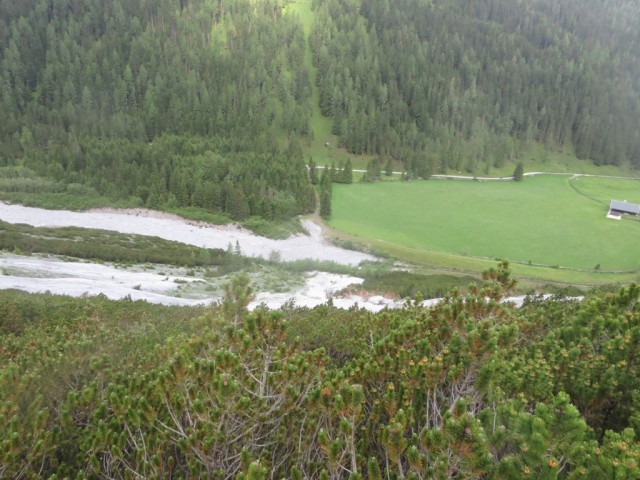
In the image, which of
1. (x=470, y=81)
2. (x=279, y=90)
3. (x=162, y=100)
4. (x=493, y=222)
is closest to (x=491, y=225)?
(x=493, y=222)

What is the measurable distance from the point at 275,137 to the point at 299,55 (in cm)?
4310

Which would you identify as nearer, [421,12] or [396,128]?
[396,128]

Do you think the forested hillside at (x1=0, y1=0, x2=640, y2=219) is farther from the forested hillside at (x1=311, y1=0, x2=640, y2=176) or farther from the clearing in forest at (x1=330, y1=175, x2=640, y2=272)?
the clearing in forest at (x1=330, y1=175, x2=640, y2=272)

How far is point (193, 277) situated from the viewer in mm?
45062

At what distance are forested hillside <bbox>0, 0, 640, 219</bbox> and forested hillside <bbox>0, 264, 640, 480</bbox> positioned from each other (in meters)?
63.0

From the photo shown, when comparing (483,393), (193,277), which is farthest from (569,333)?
(193,277)

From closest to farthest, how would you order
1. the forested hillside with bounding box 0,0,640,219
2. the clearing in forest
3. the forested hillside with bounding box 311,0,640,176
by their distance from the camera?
the clearing in forest, the forested hillside with bounding box 0,0,640,219, the forested hillside with bounding box 311,0,640,176

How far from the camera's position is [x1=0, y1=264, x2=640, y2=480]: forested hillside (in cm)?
657

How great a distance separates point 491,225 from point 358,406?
71672 millimetres

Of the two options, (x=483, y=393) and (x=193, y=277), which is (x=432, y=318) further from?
(x=193, y=277)

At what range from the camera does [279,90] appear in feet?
432

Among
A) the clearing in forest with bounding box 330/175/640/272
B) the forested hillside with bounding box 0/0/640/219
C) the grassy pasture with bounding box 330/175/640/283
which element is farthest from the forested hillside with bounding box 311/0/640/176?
the grassy pasture with bounding box 330/175/640/283

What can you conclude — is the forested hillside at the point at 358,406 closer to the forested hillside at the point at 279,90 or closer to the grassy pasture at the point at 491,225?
the grassy pasture at the point at 491,225

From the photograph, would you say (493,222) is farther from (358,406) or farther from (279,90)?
(279,90)
